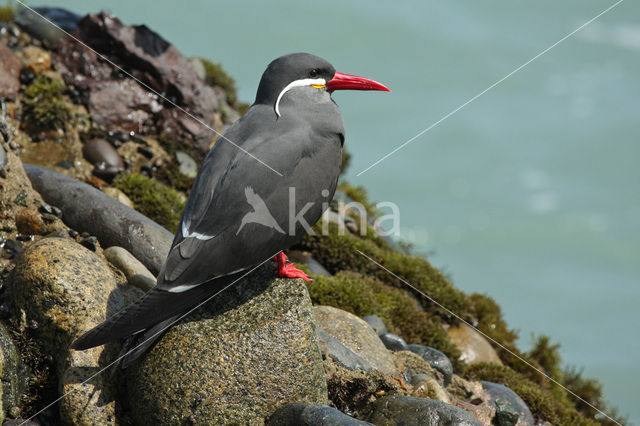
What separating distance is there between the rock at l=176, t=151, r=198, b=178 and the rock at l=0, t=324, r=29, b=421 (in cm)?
590

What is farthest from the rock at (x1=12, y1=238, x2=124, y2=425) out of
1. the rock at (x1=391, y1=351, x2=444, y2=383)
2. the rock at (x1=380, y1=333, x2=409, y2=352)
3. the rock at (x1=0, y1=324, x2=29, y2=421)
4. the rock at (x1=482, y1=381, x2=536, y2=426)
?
the rock at (x1=482, y1=381, x2=536, y2=426)

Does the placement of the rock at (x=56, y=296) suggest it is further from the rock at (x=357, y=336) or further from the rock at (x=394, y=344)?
the rock at (x=394, y=344)

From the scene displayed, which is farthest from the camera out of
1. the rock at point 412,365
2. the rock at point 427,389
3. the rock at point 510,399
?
the rock at point 510,399

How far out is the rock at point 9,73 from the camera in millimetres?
10773

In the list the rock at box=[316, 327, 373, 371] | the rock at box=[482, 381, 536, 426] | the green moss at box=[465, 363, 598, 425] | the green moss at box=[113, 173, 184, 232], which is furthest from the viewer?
the green moss at box=[113, 173, 184, 232]

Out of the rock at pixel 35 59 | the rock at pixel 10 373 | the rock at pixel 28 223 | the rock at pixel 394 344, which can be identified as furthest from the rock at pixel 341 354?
the rock at pixel 35 59

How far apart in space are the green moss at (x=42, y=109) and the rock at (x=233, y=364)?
21.4 ft

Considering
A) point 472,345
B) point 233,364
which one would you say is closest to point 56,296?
point 233,364

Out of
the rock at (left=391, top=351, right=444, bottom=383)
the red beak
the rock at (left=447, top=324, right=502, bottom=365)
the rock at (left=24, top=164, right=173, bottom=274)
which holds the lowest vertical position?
the rock at (left=24, top=164, right=173, bottom=274)

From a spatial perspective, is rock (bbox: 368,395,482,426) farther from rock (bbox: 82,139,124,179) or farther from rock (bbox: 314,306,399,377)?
rock (bbox: 82,139,124,179)

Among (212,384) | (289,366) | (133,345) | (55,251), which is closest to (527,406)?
(289,366)

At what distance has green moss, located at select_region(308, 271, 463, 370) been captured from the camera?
28.9 ft

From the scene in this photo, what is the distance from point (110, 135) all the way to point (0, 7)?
484 cm

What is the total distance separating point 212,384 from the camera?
5.18 metres
